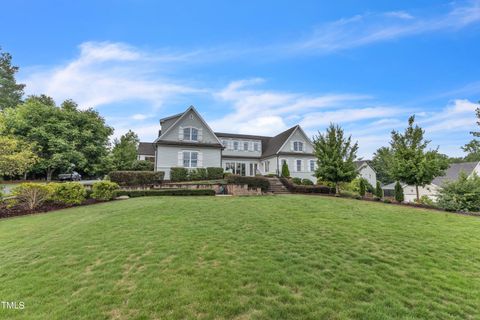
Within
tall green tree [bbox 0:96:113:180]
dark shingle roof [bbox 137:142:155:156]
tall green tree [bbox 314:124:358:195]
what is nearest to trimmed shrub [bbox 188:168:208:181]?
tall green tree [bbox 314:124:358:195]

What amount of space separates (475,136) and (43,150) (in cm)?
5591

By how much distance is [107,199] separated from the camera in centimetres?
1306

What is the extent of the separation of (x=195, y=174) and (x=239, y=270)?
16.5 meters

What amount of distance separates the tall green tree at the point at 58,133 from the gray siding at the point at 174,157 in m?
10.9

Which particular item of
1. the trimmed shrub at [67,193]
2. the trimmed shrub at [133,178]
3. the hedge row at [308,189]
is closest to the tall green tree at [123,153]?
the trimmed shrub at [133,178]

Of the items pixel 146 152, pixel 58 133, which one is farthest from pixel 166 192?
pixel 146 152

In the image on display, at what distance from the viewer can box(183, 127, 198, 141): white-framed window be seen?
2084 centimetres

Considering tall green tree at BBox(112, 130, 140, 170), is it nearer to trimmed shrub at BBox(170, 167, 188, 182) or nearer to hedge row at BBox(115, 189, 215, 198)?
trimmed shrub at BBox(170, 167, 188, 182)

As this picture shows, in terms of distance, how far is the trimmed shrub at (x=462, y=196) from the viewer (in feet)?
38.1

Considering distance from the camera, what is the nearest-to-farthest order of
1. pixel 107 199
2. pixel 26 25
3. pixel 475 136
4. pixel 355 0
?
pixel 355 0 → pixel 26 25 → pixel 107 199 → pixel 475 136

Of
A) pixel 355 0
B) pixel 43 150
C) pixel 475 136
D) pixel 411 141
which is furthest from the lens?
pixel 475 136

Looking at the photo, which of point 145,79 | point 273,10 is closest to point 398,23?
point 273,10

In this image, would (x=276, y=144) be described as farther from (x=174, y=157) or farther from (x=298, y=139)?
(x=174, y=157)

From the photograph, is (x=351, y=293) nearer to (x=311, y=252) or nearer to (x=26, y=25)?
(x=311, y=252)
